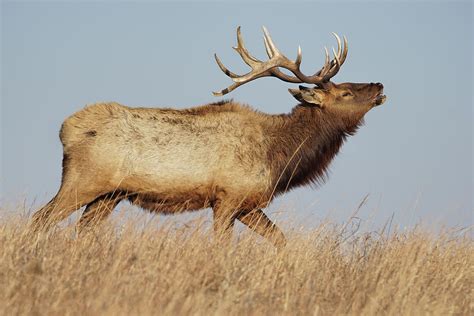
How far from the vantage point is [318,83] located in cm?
975

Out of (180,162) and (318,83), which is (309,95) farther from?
(180,162)

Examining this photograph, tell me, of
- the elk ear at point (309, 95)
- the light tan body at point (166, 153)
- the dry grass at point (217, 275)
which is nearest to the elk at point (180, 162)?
the light tan body at point (166, 153)

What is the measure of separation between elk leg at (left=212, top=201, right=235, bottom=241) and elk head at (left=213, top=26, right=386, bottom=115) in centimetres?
173

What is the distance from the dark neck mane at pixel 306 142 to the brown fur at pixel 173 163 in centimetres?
3

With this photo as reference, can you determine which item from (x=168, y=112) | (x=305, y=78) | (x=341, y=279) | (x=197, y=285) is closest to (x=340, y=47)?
(x=305, y=78)

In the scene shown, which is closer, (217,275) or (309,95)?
(217,275)

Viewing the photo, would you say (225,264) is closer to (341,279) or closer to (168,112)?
(341,279)

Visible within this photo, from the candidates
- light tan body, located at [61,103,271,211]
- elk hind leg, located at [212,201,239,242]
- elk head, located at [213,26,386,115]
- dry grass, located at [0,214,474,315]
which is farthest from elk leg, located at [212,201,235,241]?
elk head, located at [213,26,386,115]

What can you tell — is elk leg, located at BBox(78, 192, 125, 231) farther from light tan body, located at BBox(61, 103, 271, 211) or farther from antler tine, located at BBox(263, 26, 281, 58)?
antler tine, located at BBox(263, 26, 281, 58)

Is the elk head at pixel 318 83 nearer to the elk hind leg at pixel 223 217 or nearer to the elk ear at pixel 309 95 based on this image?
the elk ear at pixel 309 95

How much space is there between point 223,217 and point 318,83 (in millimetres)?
2516

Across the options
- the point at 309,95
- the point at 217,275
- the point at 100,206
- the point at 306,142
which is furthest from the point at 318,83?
the point at 217,275

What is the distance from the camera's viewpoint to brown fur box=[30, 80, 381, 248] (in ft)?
27.0

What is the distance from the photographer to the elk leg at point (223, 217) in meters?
7.64
